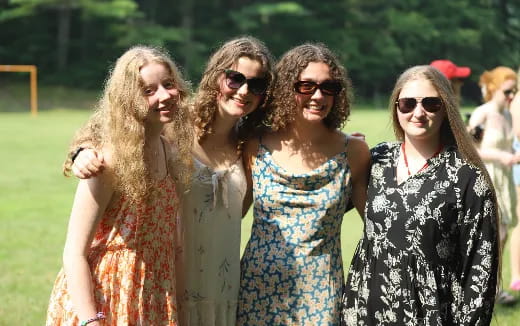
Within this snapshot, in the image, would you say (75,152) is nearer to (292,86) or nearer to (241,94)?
(241,94)

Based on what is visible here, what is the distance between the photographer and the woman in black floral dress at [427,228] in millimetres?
3404

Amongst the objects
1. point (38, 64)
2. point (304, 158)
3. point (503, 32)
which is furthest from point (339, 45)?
point (304, 158)

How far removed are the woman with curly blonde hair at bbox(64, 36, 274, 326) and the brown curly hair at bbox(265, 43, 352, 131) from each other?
0.20 feet

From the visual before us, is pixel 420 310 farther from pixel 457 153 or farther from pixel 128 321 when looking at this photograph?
pixel 128 321

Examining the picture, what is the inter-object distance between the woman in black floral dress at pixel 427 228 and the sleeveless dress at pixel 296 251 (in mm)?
126

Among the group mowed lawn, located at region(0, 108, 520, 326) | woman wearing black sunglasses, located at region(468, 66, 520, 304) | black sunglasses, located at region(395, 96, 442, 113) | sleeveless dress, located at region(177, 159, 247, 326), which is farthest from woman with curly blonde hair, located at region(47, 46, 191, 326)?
woman wearing black sunglasses, located at region(468, 66, 520, 304)

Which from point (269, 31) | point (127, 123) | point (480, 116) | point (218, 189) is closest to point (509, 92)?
point (480, 116)

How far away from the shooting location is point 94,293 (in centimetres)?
311

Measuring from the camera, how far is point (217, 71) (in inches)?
152

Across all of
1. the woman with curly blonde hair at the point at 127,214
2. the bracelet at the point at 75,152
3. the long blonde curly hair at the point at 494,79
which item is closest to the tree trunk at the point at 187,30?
the long blonde curly hair at the point at 494,79

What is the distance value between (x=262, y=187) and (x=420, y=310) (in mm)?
929

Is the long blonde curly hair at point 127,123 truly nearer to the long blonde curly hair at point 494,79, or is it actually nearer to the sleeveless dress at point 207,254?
the sleeveless dress at point 207,254

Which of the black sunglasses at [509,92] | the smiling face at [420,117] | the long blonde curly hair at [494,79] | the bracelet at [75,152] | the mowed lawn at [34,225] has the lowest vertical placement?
the mowed lawn at [34,225]

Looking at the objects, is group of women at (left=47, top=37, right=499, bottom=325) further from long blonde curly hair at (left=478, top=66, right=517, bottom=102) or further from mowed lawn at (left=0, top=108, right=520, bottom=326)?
long blonde curly hair at (left=478, top=66, right=517, bottom=102)
